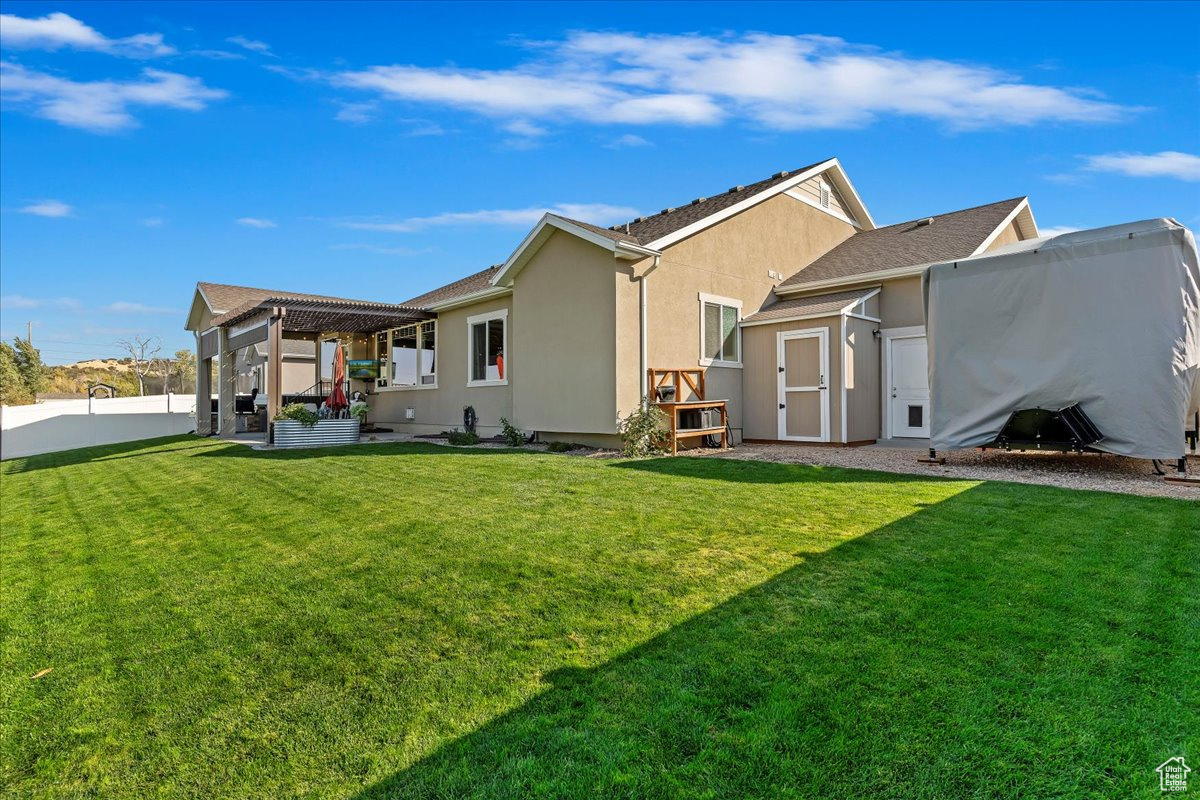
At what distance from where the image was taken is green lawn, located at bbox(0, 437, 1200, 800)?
2018 millimetres

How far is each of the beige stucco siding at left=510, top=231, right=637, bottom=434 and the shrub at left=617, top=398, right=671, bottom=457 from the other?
313 millimetres

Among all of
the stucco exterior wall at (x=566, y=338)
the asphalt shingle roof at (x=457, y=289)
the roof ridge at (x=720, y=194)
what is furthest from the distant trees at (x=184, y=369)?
the stucco exterior wall at (x=566, y=338)

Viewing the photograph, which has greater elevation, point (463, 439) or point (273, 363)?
point (273, 363)

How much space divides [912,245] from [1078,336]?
6126 millimetres

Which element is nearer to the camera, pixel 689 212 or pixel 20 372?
pixel 689 212

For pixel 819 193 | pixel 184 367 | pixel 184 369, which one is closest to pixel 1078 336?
pixel 819 193

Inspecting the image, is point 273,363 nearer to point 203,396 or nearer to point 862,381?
point 203,396

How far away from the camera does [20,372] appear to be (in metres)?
40.5

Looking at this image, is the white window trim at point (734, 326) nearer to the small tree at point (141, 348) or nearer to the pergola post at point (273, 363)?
the pergola post at point (273, 363)

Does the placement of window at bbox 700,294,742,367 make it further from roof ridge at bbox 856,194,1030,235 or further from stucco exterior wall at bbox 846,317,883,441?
roof ridge at bbox 856,194,1030,235

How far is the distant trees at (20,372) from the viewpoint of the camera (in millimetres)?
37031

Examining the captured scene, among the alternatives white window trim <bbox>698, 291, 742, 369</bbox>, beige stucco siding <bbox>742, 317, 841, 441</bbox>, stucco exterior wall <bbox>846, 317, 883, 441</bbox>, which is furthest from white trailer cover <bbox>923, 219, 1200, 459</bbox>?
white window trim <bbox>698, 291, 742, 369</bbox>

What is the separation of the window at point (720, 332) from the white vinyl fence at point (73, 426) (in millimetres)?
18054

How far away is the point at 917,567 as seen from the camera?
3770 mm
